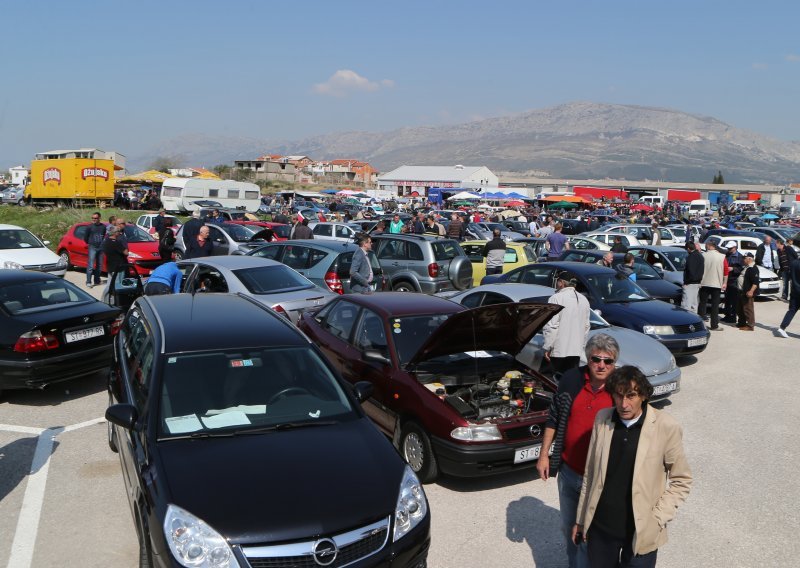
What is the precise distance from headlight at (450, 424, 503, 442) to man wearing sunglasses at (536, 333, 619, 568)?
1.38 metres

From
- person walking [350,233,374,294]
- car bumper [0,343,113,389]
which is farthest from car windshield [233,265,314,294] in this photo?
car bumper [0,343,113,389]

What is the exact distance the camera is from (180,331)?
15.8 ft

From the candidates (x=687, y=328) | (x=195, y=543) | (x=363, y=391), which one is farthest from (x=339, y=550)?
(x=687, y=328)

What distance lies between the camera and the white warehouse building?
331 feet

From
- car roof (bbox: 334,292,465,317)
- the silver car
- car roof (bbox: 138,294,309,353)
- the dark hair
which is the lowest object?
the silver car

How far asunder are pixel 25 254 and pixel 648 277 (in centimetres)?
1411

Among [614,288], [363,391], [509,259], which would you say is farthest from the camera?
[509,259]

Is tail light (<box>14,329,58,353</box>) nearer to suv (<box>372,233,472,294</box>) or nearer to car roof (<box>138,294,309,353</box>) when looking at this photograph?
car roof (<box>138,294,309,353</box>)

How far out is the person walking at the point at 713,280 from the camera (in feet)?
41.6

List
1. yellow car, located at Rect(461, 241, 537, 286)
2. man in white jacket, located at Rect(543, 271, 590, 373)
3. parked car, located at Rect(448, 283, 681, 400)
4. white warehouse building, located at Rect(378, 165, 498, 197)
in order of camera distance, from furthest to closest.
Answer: white warehouse building, located at Rect(378, 165, 498, 197) < yellow car, located at Rect(461, 241, 537, 286) < parked car, located at Rect(448, 283, 681, 400) < man in white jacket, located at Rect(543, 271, 590, 373)

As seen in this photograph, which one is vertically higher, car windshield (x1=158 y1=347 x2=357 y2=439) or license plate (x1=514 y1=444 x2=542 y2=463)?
car windshield (x1=158 y1=347 x2=357 y2=439)

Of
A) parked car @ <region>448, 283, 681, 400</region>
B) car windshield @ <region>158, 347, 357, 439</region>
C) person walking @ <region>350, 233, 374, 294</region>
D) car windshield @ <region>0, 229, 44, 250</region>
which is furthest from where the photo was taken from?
car windshield @ <region>0, 229, 44, 250</region>

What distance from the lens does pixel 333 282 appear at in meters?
12.2

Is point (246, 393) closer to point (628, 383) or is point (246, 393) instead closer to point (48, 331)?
point (628, 383)
